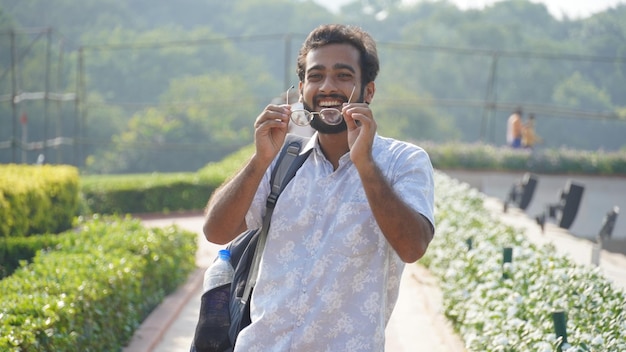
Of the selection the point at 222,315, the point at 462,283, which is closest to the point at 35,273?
the point at 462,283

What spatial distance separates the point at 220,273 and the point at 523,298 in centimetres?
243

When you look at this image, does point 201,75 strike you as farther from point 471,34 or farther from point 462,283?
point 462,283

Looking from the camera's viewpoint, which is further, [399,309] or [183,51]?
[183,51]

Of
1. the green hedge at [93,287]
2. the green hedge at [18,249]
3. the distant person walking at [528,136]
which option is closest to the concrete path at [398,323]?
the green hedge at [93,287]

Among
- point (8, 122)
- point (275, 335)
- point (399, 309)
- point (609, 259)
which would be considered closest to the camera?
point (275, 335)

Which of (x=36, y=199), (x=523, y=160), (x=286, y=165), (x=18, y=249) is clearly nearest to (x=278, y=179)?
(x=286, y=165)

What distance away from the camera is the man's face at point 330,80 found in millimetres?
2562

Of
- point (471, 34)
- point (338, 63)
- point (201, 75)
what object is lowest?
point (201, 75)

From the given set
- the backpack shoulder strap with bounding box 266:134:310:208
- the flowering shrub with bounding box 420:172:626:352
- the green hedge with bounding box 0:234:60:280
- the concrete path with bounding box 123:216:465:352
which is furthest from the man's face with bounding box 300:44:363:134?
the green hedge with bounding box 0:234:60:280

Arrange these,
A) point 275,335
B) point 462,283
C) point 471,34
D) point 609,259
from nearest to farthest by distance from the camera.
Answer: point 275,335 < point 462,283 < point 609,259 < point 471,34

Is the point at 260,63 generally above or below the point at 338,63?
below

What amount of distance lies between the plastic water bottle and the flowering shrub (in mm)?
1468

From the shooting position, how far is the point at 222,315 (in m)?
2.73

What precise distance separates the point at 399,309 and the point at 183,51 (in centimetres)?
5664
